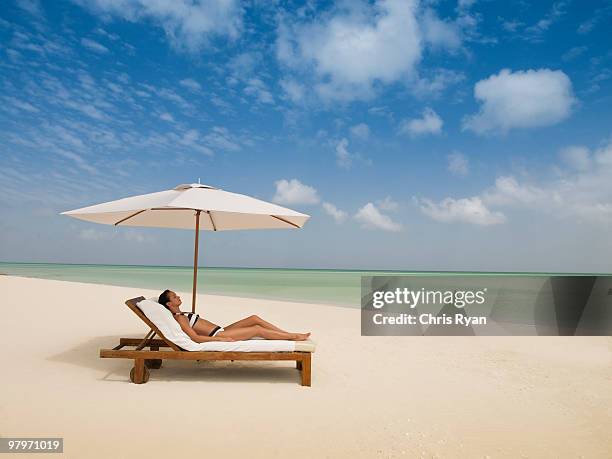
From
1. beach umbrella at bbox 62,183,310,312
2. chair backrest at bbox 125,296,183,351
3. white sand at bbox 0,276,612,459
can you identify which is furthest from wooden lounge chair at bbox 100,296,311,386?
beach umbrella at bbox 62,183,310,312

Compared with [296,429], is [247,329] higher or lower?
higher

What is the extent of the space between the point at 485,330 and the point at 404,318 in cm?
174

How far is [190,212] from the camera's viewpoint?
21.9 ft

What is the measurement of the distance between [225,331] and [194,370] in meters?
0.60

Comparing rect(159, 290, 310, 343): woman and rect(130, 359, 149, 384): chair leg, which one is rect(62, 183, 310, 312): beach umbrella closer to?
rect(159, 290, 310, 343): woman

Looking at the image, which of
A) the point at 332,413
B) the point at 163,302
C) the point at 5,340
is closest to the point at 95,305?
the point at 5,340

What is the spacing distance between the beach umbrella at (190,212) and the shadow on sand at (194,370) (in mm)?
1134

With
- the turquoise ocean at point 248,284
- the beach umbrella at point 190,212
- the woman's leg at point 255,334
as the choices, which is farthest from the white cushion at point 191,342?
the turquoise ocean at point 248,284

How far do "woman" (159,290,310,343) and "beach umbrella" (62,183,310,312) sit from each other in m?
0.69

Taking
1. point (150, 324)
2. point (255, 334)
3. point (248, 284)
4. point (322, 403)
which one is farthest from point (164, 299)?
point (248, 284)

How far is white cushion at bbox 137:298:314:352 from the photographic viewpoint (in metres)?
4.66

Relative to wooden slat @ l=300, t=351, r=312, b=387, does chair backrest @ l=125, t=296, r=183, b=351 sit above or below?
above

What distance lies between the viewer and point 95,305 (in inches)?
444

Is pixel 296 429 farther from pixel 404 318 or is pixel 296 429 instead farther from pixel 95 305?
pixel 95 305
